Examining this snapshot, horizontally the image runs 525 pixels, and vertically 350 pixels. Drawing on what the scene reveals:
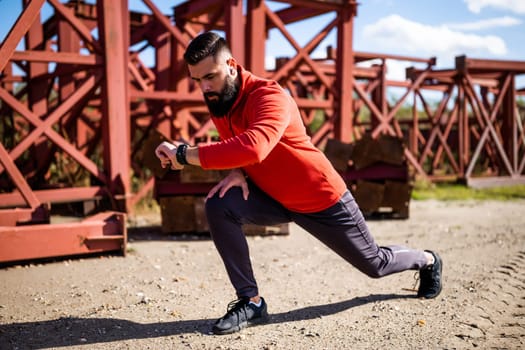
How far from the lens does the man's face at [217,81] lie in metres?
2.96

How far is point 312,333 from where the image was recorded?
320cm

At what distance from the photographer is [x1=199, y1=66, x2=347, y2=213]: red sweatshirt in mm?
2924

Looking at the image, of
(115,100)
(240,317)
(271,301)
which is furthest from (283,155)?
(115,100)

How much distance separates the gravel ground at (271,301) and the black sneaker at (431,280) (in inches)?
3.1

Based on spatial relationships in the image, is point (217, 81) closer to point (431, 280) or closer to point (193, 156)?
point (193, 156)

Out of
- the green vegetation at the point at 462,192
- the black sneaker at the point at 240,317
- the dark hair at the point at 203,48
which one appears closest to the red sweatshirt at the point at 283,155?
the dark hair at the point at 203,48

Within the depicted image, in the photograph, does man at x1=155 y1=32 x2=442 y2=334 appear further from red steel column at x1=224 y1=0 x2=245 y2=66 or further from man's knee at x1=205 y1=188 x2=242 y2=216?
red steel column at x1=224 y1=0 x2=245 y2=66

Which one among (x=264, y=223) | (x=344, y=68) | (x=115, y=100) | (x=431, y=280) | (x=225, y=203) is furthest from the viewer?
(x=344, y=68)

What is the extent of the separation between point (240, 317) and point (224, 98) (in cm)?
134

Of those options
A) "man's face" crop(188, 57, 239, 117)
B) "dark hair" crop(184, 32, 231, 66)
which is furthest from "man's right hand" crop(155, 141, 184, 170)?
"dark hair" crop(184, 32, 231, 66)

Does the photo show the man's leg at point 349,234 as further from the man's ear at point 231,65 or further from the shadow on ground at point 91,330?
the man's ear at point 231,65

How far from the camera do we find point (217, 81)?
3004 mm

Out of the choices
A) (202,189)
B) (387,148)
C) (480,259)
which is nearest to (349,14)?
(387,148)

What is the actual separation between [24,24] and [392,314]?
435cm
